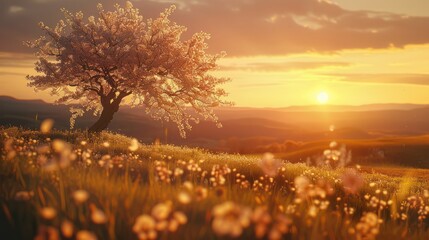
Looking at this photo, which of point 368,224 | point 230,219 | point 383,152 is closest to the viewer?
point 230,219

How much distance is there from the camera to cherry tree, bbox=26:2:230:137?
30.5 metres

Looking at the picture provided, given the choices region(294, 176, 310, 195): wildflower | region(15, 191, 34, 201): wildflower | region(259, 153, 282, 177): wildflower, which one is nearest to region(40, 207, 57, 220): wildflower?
region(15, 191, 34, 201): wildflower

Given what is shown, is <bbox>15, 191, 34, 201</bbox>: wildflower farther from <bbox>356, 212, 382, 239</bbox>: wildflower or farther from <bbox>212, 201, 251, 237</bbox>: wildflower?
<bbox>356, 212, 382, 239</bbox>: wildflower

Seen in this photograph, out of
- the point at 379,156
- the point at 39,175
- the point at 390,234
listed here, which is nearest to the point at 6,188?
the point at 39,175

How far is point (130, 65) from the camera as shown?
3077 cm

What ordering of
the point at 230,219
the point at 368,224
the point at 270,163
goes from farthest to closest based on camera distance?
1. the point at 270,163
2. the point at 368,224
3. the point at 230,219

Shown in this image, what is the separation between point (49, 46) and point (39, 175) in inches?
1020

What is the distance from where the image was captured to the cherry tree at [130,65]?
99.9ft

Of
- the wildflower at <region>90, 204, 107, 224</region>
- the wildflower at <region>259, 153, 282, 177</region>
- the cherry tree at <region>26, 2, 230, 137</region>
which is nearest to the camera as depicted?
the wildflower at <region>90, 204, 107, 224</region>

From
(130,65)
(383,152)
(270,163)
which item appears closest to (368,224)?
(270,163)

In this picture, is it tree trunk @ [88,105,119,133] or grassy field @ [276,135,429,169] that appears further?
grassy field @ [276,135,429,169]

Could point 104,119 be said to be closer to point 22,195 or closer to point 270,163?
point 270,163

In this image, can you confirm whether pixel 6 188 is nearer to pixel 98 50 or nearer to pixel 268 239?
pixel 268 239

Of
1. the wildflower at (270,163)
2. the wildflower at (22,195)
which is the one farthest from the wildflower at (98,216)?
the wildflower at (270,163)
